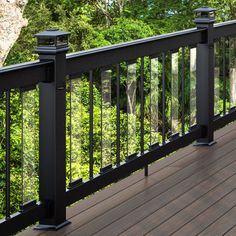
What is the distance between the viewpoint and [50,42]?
4.33m

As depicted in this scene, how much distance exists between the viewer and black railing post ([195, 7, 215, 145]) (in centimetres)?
618

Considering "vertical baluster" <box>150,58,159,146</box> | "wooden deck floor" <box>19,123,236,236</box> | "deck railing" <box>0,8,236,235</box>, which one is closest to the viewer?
"deck railing" <box>0,8,236,235</box>

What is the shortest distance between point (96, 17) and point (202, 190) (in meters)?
31.9

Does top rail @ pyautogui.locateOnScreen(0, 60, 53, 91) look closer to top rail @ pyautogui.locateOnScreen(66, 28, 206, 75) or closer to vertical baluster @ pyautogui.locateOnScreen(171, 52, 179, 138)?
top rail @ pyautogui.locateOnScreen(66, 28, 206, 75)

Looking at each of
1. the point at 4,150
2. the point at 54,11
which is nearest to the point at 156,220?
the point at 4,150

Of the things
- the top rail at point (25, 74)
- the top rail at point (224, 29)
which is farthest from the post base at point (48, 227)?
the top rail at point (224, 29)

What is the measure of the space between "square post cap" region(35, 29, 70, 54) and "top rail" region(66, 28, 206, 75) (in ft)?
0.51

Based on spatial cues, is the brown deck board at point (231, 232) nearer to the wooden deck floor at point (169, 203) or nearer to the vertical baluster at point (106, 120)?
the wooden deck floor at point (169, 203)

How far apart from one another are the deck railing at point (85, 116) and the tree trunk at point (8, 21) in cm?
1791

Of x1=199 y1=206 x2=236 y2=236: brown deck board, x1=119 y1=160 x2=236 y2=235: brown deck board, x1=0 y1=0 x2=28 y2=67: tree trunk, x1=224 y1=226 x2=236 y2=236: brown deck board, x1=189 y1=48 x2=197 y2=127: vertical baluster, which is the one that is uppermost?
x1=189 y1=48 x2=197 y2=127: vertical baluster

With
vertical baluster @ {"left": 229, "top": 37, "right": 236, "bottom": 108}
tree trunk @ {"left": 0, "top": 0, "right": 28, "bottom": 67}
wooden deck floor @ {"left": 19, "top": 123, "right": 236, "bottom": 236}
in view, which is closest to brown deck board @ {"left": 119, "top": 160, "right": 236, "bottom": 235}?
wooden deck floor @ {"left": 19, "top": 123, "right": 236, "bottom": 236}

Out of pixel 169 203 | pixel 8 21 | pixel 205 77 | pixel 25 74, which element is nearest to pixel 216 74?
pixel 205 77

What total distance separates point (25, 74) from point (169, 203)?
1229 millimetres

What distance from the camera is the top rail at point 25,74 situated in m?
4.00
